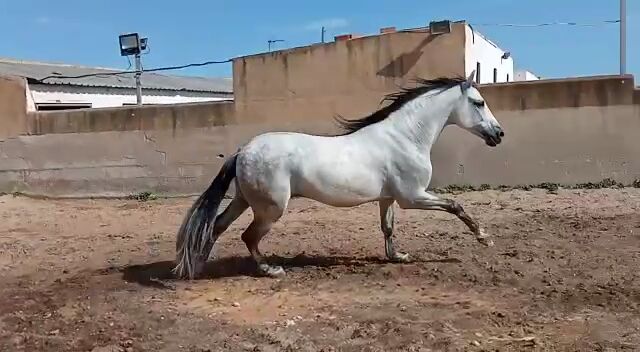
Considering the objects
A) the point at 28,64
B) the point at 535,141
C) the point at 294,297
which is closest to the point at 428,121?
the point at 294,297

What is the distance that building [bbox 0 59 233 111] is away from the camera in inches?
607

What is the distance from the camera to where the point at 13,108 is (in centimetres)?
1244

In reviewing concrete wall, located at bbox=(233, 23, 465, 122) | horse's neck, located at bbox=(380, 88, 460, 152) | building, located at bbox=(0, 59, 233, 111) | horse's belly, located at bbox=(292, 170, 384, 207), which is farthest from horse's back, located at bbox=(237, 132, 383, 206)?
building, located at bbox=(0, 59, 233, 111)

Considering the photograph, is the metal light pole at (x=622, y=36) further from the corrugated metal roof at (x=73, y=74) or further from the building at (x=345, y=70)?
the corrugated metal roof at (x=73, y=74)

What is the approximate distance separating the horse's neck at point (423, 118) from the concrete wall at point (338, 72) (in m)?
5.04

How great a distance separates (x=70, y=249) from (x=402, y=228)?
3.83 metres

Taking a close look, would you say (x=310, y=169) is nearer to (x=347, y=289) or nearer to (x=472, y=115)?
(x=347, y=289)

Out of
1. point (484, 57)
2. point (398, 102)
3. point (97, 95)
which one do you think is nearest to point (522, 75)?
point (484, 57)

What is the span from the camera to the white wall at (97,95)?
50.4 ft

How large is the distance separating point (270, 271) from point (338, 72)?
6300 millimetres

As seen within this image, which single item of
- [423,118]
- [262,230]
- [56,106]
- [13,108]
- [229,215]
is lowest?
[262,230]

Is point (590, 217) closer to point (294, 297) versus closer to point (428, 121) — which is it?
point (428, 121)

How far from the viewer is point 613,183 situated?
33.7 feet

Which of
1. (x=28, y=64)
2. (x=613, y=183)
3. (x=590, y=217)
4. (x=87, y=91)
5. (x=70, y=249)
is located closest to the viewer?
(x=70, y=249)
